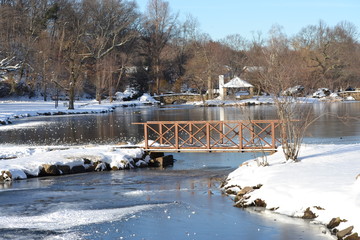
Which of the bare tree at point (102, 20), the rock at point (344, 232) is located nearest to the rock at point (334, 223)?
the rock at point (344, 232)

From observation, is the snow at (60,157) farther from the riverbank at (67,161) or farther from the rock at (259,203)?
the rock at (259,203)

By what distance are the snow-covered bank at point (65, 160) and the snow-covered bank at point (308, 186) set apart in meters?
5.26

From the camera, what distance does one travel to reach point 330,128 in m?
32.0

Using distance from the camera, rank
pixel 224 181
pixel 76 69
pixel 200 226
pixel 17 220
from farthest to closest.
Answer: pixel 76 69 < pixel 224 181 < pixel 17 220 < pixel 200 226

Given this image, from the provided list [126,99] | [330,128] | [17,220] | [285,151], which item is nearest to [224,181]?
[285,151]

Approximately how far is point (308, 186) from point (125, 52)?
217ft

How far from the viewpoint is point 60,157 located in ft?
65.9

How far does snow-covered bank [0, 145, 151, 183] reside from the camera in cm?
1902

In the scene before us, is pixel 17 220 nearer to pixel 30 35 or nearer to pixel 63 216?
pixel 63 216

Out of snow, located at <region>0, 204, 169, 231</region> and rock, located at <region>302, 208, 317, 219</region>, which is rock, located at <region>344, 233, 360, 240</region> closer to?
rock, located at <region>302, 208, 317, 219</region>

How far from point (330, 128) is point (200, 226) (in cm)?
2167

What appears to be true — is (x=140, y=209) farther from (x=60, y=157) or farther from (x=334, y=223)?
(x=60, y=157)

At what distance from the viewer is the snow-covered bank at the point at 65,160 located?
1902cm

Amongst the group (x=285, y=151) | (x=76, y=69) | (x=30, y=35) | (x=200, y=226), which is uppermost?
(x=30, y=35)
